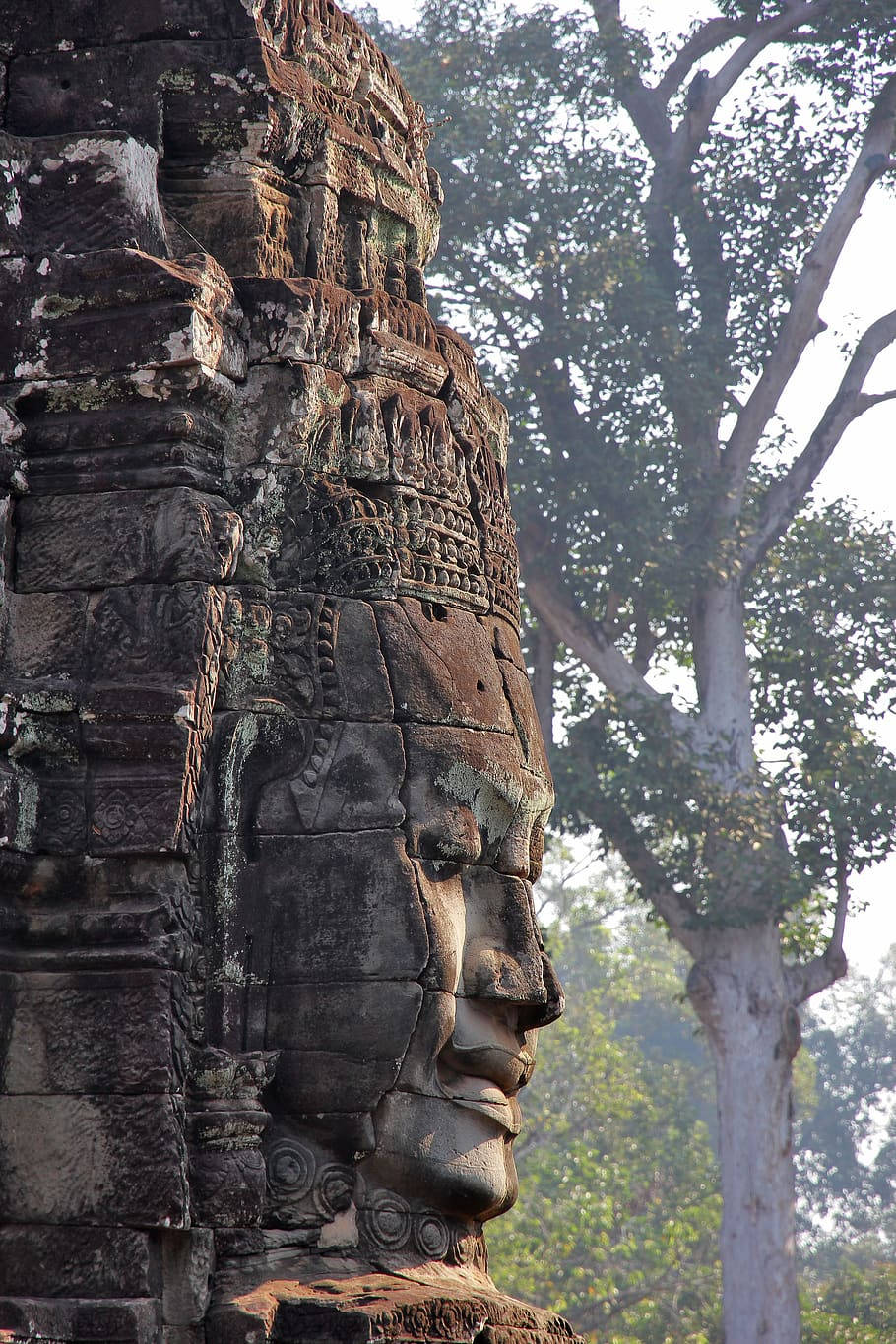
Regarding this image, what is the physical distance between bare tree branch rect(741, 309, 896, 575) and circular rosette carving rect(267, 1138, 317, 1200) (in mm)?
10756

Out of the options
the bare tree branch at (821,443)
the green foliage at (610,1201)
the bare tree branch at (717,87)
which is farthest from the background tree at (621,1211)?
the bare tree branch at (717,87)

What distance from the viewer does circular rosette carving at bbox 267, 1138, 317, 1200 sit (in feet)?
12.1

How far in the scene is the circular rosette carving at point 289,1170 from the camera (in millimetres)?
3701

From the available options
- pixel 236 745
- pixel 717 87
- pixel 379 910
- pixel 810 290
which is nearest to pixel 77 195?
pixel 236 745

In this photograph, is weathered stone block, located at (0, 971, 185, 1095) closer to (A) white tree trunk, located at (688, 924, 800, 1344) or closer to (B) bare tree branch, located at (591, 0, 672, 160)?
(A) white tree trunk, located at (688, 924, 800, 1344)

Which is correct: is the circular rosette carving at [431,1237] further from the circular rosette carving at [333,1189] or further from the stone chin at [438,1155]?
the circular rosette carving at [333,1189]

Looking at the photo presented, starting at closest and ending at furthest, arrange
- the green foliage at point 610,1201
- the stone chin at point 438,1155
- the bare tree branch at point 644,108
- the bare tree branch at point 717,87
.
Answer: the stone chin at point 438,1155 < the green foliage at point 610,1201 < the bare tree branch at point 717,87 < the bare tree branch at point 644,108

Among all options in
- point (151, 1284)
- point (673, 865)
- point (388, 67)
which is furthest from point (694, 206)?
point (151, 1284)

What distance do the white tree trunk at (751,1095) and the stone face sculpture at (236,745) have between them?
29.8ft

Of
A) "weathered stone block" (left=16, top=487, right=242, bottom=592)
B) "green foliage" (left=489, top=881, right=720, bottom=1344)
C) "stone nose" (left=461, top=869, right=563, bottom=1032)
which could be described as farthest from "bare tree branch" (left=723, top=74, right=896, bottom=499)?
"weathered stone block" (left=16, top=487, right=242, bottom=592)

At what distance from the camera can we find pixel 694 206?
15.0m

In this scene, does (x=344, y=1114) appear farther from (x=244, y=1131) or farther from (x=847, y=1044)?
(x=847, y=1044)

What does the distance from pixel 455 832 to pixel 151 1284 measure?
48.8 inches

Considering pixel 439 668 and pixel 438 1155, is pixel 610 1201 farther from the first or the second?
pixel 439 668
